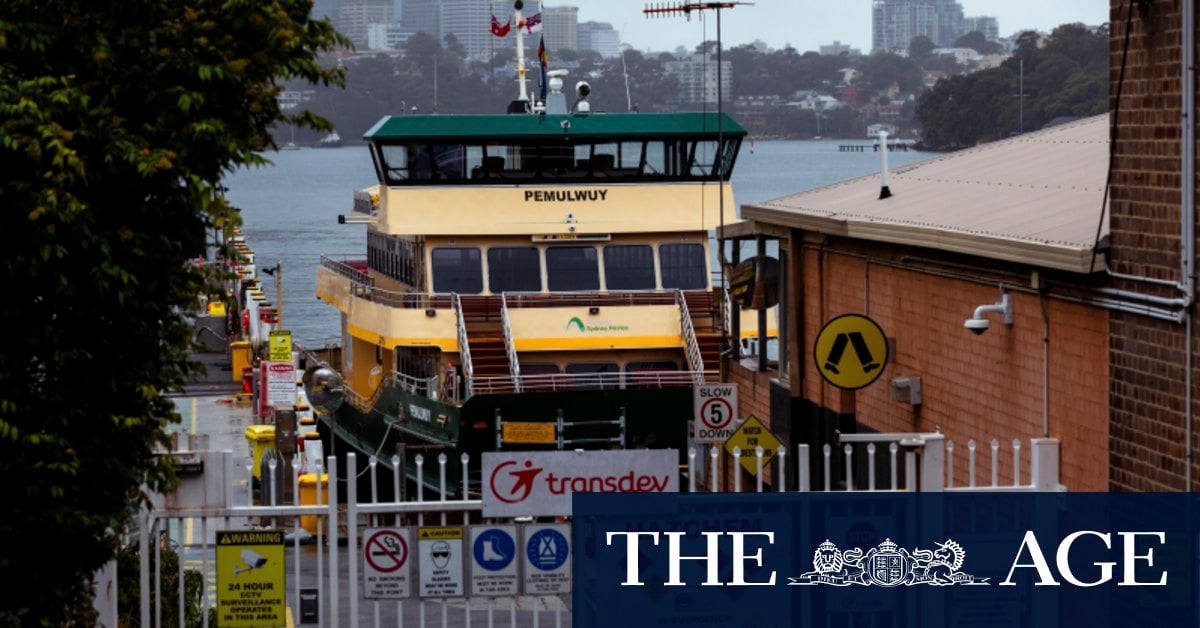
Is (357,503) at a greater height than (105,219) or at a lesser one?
lesser

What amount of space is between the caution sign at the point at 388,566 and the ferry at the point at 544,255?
66.3 feet

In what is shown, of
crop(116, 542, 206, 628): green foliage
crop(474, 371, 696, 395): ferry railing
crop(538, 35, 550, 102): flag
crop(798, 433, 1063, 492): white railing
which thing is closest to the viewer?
crop(798, 433, 1063, 492): white railing

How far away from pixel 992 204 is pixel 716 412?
4003 mm

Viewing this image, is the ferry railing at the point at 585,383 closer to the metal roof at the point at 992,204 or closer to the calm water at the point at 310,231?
the metal roof at the point at 992,204

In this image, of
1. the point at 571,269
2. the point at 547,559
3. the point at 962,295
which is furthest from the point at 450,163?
the point at 547,559

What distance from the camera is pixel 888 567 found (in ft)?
39.5

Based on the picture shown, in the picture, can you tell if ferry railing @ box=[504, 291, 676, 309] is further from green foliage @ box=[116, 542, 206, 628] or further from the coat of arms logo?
the coat of arms logo

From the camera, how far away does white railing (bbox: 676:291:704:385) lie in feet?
104

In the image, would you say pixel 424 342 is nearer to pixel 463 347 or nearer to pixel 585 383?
pixel 463 347

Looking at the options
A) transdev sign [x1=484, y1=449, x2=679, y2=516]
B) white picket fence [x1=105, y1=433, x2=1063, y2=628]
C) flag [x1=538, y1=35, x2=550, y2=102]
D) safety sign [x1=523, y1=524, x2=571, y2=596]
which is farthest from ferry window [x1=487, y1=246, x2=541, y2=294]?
safety sign [x1=523, y1=524, x2=571, y2=596]

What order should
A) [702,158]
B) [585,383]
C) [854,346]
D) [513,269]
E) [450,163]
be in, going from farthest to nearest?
1. [702,158]
2. [513,269]
3. [450,163]
4. [585,383]
5. [854,346]

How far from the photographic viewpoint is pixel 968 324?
1405 cm

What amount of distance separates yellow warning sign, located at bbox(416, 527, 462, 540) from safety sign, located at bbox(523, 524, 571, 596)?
15.6 inches

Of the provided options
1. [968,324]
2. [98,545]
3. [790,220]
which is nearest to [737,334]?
[790,220]
